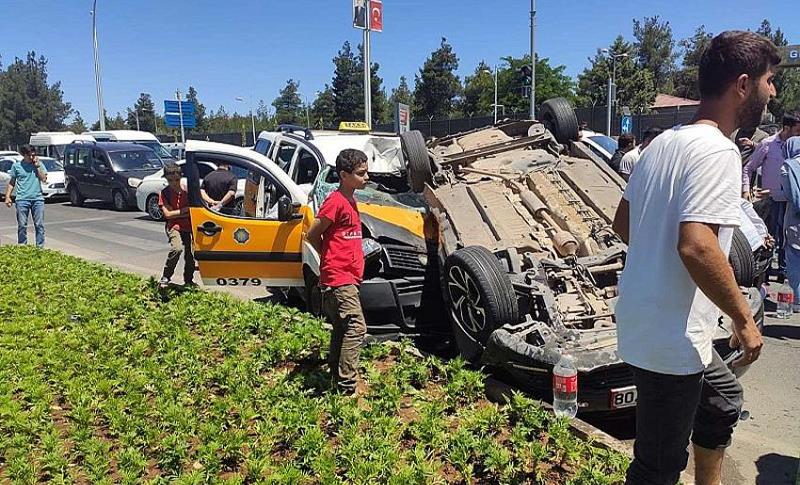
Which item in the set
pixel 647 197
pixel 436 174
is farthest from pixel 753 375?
pixel 647 197

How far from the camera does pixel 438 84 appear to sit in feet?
221

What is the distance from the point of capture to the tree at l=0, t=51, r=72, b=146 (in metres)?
76.7

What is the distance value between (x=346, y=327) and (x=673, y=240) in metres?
2.54

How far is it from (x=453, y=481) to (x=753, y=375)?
3.31 m

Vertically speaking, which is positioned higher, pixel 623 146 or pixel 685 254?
pixel 623 146

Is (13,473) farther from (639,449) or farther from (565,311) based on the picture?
(565,311)

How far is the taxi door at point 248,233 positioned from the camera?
6543 millimetres

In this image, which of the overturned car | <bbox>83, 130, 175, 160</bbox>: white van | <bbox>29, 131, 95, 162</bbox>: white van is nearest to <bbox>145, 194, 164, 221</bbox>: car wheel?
<bbox>83, 130, 175, 160</bbox>: white van

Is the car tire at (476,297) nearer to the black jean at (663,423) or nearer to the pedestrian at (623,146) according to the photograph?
the black jean at (663,423)

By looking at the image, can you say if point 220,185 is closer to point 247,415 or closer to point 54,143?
point 247,415

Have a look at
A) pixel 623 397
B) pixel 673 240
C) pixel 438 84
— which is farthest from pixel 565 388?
pixel 438 84

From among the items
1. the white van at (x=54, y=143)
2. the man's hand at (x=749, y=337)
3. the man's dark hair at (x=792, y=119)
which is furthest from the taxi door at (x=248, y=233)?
the white van at (x=54, y=143)

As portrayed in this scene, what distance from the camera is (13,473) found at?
11.2 feet

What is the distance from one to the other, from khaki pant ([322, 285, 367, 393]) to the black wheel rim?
82cm
